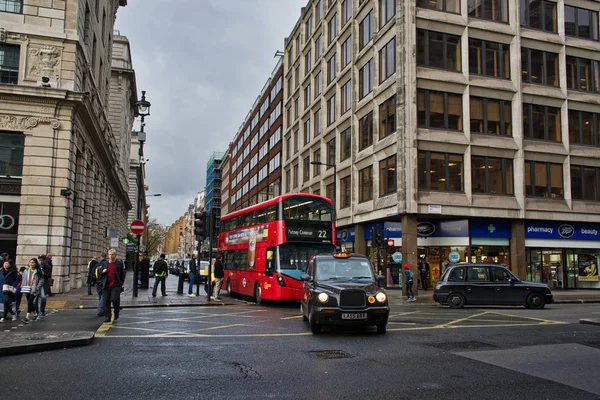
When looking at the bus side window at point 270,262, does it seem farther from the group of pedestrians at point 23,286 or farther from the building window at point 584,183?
the building window at point 584,183

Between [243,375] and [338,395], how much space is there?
1610mm

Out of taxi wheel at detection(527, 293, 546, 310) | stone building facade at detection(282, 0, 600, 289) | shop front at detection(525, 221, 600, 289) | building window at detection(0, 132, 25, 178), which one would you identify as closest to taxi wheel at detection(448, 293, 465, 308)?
taxi wheel at detection(527, 293, 546, 310)

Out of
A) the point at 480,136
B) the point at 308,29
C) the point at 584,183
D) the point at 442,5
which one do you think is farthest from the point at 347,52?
the point at 584,183

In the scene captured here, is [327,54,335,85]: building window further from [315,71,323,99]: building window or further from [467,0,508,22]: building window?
[467,0,508,22]: building window

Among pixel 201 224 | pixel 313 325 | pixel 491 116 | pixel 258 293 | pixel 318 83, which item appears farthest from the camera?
pixel 318 83

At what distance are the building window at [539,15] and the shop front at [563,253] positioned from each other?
40.3 feet

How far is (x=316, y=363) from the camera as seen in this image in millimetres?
8227

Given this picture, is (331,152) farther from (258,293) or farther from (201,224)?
(258,293)

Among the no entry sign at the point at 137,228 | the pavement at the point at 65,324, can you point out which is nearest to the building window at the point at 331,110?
the pavement at the point at 65,324

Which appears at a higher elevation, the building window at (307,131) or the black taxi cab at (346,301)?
the building window at (307,131)

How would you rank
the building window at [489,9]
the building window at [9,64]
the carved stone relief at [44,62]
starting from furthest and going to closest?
the building window at [489,9] → the carved stone relief at [44,62] → the building window at [9,64]

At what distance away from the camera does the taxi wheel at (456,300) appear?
1973 cm

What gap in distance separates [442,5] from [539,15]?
6.99m

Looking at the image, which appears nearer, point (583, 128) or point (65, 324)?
point (65, 324)
